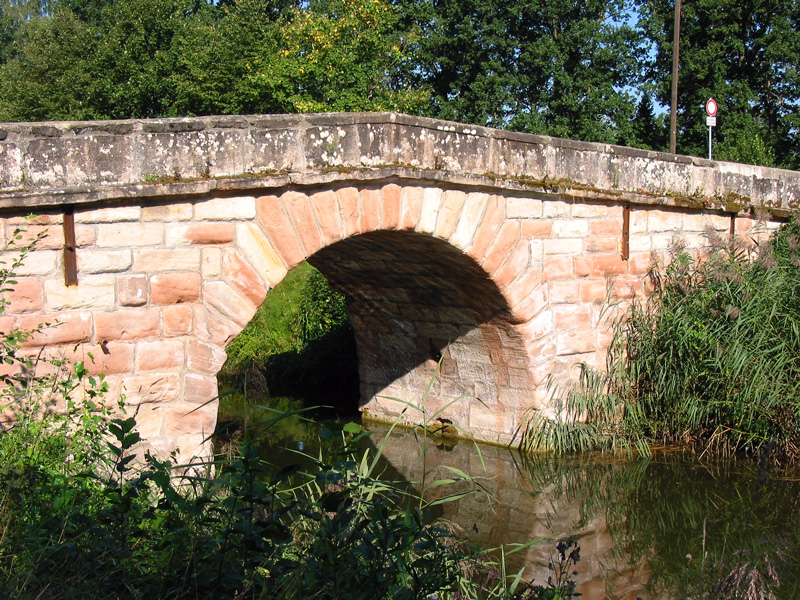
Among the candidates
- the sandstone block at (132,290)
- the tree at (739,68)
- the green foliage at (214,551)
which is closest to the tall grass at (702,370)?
the sandstone block at (132,290)

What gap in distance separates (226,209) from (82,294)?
3.04ft

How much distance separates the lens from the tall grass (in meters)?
6.42

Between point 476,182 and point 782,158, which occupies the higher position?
point 782,158

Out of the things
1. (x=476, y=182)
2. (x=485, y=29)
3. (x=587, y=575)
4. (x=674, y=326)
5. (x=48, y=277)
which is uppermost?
(x=485, y=29)


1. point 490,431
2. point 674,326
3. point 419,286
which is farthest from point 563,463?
point 419,286

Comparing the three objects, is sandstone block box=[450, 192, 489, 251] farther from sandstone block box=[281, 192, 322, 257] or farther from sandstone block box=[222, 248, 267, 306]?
sandstone block box=[222, 248, 267, 306]

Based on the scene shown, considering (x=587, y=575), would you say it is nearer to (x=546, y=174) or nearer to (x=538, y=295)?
(x=538, y=295)

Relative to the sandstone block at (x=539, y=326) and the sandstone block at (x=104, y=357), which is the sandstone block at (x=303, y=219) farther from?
the sandstone block at (x=539, y=326)

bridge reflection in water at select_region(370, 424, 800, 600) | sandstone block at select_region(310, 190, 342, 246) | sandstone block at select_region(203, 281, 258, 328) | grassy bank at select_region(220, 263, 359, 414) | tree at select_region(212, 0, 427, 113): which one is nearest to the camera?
bridge reflection in water at select_region(370, 424, 800, 600)

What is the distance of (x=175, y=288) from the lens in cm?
468

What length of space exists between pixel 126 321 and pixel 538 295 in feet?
11.2

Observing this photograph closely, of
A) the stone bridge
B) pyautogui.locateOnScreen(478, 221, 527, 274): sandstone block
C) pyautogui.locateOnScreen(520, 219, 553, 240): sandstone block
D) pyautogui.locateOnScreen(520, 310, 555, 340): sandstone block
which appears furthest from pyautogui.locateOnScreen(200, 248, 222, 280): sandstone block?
pyautogui.locateOnScreen(520, 310, 555, 340): sandstone block

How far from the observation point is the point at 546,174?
6539mm

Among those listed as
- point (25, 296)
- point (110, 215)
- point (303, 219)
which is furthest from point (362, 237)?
point (25, 296)
